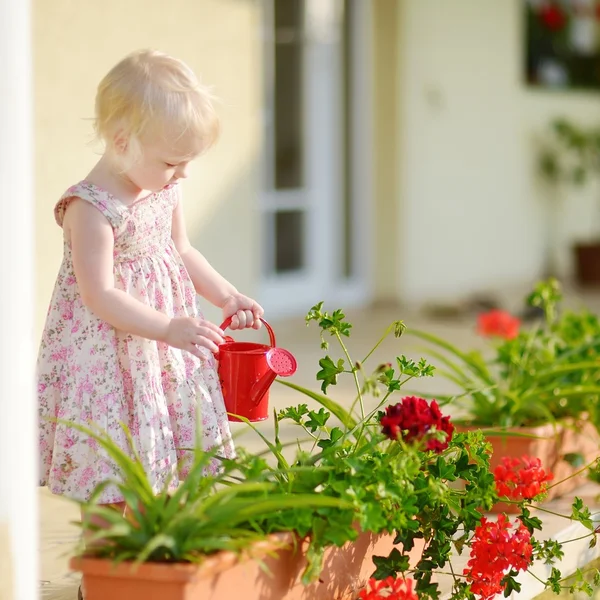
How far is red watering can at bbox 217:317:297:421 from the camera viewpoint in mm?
2432

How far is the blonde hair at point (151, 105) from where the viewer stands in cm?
229

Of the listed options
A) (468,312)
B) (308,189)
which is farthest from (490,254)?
(308,189)

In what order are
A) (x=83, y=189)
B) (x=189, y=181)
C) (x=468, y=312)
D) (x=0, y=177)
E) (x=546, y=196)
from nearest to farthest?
(x=0, y=177) < (x=83, y=189) < (x=189, y=181) < (x=468, y=312) < (x=546, y=196)

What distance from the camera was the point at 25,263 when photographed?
6.08ft

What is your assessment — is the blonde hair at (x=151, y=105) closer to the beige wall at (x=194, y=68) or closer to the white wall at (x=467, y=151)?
the beige wall at (x=194, y=68)

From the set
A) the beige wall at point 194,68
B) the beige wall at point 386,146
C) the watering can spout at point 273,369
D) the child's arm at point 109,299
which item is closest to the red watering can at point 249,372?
the watering can spout at point 273,369

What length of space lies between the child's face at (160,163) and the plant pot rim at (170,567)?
2.45 ft

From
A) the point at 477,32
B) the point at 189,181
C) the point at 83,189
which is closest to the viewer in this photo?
the point at 83,189

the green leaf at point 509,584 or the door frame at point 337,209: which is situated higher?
the door frame at point 337,209

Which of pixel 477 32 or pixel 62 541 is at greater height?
pixel 477 32

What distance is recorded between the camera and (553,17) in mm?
10352

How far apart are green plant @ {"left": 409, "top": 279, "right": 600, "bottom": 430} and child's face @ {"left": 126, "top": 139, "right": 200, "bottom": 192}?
1.18 m

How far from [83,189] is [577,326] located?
2374 mm

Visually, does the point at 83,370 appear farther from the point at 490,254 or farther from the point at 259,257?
the point at 490,254
